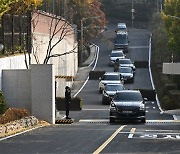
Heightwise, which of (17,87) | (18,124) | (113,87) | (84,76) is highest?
(17,87)

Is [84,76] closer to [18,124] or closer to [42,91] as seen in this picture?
[42,91]

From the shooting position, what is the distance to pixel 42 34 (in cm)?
5028

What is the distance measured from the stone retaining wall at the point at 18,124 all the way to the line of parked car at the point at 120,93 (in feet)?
18.1

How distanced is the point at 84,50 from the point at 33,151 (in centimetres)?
7292

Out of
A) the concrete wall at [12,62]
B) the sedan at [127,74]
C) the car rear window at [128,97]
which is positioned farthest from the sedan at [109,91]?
the car rear window at [128,97]

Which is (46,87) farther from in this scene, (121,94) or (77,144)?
(77,144)

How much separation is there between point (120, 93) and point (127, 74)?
31682 mm

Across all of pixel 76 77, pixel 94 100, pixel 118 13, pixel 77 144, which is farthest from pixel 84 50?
pixel 77 144

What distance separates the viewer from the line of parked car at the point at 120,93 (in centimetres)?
3475

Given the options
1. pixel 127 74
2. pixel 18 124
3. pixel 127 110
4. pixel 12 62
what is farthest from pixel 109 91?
pixel 18 124

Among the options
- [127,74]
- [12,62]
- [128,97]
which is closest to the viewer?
[12,62]

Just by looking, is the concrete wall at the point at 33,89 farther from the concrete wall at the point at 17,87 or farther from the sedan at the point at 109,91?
the sedan at the point at 109,91

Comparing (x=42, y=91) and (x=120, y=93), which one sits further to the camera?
(x=120, y=93)

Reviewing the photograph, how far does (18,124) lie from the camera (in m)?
27.3
